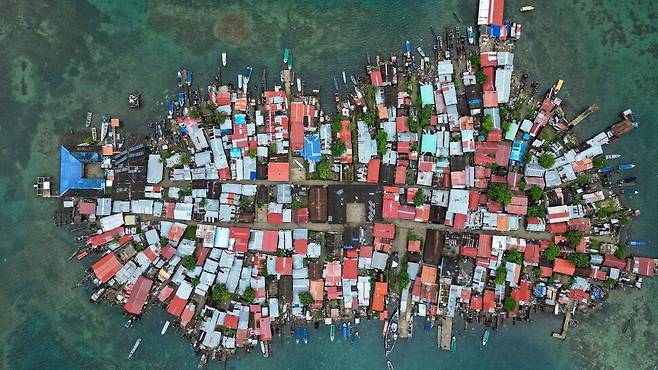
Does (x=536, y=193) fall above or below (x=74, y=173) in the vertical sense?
above

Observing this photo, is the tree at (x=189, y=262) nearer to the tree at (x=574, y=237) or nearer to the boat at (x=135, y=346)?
the boat at (x=135, y=346)

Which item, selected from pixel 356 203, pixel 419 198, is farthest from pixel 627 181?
pixel 356 203

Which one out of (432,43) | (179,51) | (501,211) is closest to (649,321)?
(501,211)

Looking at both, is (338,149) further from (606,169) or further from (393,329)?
(606,169)

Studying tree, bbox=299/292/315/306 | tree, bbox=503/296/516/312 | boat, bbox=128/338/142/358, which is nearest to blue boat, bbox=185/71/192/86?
tree, bbox=299/292/315/306

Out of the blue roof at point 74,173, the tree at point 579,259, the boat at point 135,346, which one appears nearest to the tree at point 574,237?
the tree at point 579,259

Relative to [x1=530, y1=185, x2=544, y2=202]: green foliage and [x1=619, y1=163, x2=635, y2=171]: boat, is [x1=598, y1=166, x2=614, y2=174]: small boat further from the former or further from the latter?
[x1=530, y1=185, x2=544, y2=202]: green foliage

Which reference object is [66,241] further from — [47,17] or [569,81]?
[569,81]
